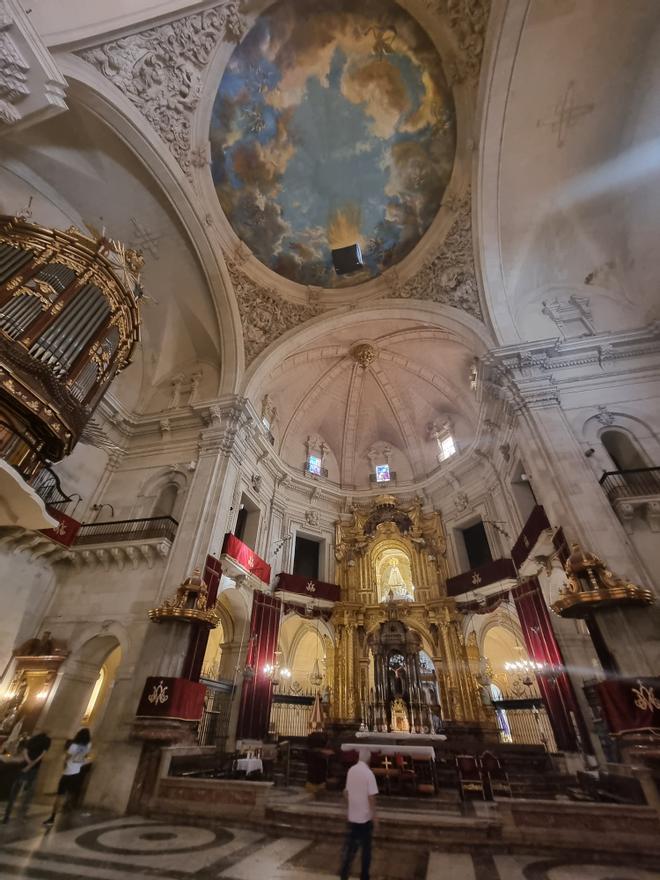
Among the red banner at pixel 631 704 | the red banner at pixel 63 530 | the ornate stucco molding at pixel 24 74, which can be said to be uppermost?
the ornate stucco molding at pixel 24 74

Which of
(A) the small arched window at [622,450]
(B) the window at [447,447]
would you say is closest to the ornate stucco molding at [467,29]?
(A) the small arched window at [622,450]

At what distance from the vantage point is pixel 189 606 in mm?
9180

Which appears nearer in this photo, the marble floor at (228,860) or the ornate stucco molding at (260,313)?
the marble floor at (228,860)

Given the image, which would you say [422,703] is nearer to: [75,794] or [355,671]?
[355,671]

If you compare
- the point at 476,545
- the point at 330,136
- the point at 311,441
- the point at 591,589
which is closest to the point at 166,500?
the point at 311,441

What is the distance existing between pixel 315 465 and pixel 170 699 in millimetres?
12248

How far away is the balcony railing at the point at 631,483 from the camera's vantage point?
8.70m

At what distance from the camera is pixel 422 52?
1270 cm

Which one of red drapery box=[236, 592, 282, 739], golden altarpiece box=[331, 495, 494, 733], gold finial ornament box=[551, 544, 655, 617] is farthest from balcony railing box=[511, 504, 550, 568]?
red drapery box=[236, 592, 282, 739]

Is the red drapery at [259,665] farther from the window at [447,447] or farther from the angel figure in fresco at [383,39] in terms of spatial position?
the angel figure in fresco at [383,39]

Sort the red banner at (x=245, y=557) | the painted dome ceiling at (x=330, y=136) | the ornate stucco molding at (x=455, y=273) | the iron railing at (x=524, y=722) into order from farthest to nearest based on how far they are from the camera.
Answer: the ornate stucco molding at (x=455, y=273) → the painted dome ceiling at (x=330, y=136) → the iron railing at (x=524, y=722) → the red banner at (x=245, y=557)

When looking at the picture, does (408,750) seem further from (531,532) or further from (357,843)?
(531,532)

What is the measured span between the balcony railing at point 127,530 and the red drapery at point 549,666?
11.0 metres

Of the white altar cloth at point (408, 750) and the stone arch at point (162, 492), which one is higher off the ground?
the stone arch at point (162, 492)
